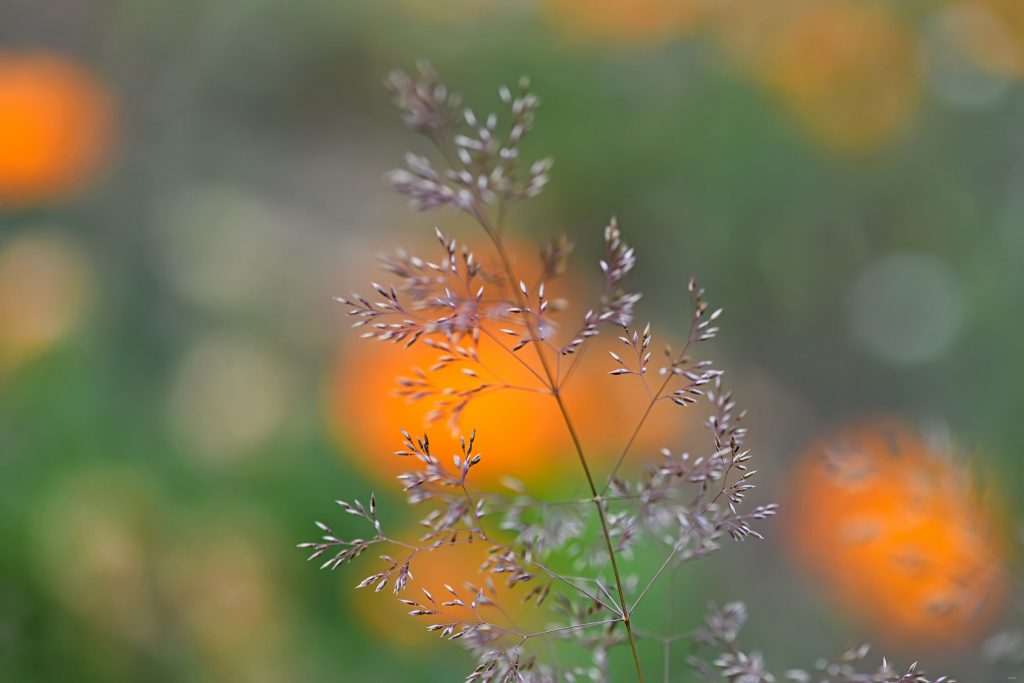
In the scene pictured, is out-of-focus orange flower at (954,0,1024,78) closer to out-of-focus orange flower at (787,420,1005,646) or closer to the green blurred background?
the green blurred background

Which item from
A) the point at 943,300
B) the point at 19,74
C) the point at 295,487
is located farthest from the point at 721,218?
the point at 19,74

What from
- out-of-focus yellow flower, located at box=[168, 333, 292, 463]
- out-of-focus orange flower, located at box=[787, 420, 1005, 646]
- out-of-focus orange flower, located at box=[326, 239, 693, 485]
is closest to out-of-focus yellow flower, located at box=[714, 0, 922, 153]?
out-of-focus orange flower, located at box=[787, 420, 1005, 646]

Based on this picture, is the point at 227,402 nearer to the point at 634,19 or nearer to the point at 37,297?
the point at 37,297

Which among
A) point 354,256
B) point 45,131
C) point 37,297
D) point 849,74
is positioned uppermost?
point 849,74

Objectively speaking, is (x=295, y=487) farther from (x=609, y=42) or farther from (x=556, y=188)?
(x=609, y=42)

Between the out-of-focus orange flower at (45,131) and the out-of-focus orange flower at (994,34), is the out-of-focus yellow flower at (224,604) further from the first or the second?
the out-of-focus orange flower at (994,34)

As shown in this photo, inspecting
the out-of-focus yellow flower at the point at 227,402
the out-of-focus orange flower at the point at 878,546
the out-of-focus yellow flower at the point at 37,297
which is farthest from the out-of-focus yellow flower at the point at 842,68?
the out-of-focus yellow flower at the point at 37,297

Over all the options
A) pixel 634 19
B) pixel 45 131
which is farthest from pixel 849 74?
pixel 45 131
